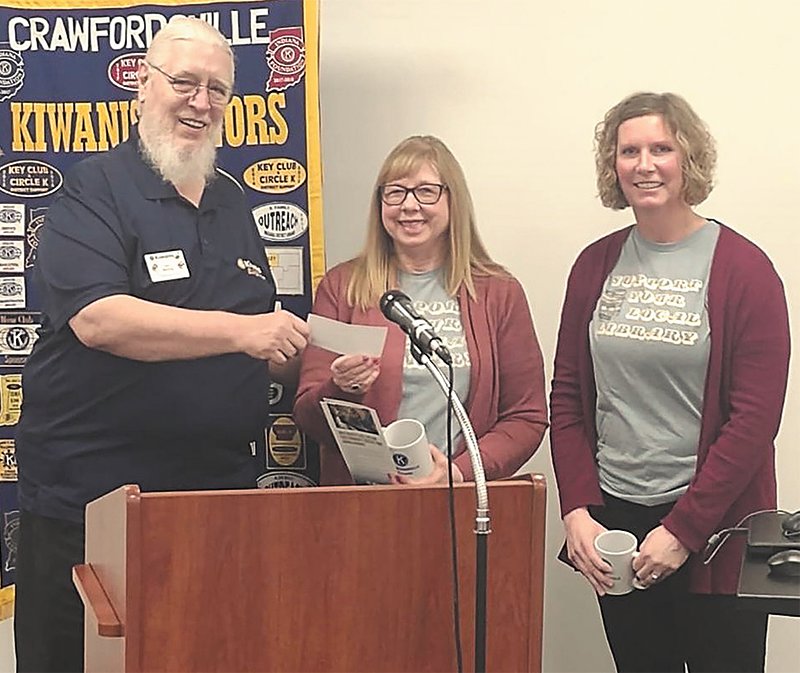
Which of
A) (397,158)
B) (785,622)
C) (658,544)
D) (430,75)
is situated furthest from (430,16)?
(785,622)

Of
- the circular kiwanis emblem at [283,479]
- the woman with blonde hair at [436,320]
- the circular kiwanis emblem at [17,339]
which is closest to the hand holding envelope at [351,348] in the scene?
the woman with blonde hair at [436,320]

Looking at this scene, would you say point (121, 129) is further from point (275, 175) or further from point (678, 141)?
point (678, 141)

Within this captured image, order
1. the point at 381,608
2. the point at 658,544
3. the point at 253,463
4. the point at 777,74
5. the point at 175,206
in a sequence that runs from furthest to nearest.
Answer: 1. the point at 777,74
2. the point at 253,463
3. the point at 175,206
4. the point at 658,544
5. the point at 381,608

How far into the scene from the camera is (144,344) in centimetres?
218

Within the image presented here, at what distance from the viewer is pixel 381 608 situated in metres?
1.59

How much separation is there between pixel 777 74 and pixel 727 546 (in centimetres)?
136

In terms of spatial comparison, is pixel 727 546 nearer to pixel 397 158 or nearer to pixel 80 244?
pixel 397 158

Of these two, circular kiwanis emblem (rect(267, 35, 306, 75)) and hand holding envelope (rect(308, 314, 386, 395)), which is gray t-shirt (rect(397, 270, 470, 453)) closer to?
hand holding envelope (rect(308, 314, 386, 395))

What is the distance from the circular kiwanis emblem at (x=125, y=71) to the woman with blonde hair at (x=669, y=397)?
45.0 inches

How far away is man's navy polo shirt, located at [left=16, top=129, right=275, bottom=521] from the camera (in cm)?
228

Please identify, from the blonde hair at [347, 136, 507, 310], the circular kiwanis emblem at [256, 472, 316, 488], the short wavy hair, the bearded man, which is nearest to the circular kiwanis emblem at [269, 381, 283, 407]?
the circular kiwanis emblem at [256, 472, 316, 488]

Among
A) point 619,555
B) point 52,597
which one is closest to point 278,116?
point 52,597

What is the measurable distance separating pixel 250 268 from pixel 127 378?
37 cm

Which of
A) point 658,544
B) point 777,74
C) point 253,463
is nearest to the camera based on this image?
point 658,544
